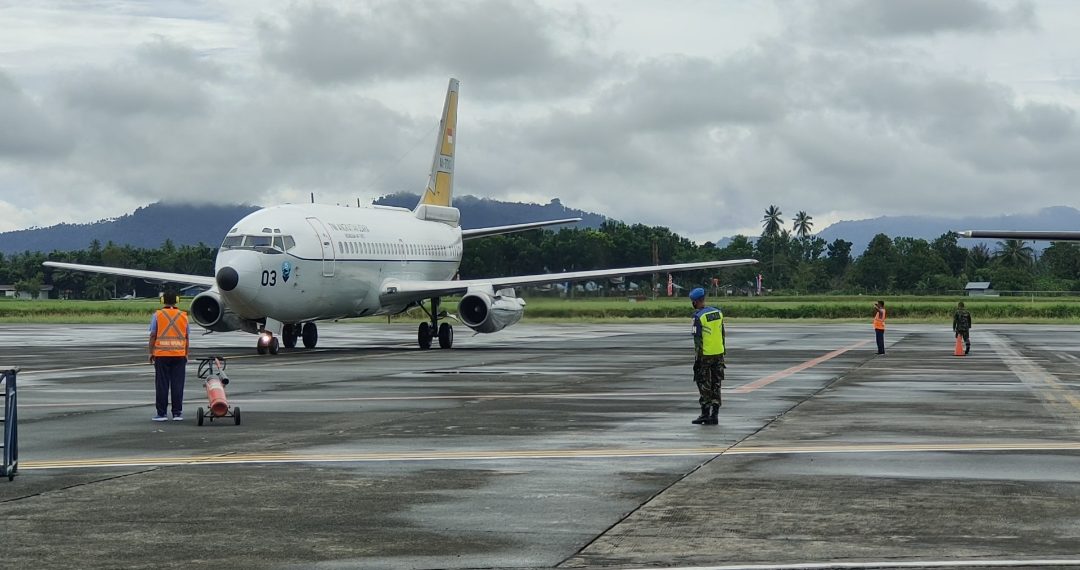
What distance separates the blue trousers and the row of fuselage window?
2290cm

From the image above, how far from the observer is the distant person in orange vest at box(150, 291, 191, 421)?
19672 mm

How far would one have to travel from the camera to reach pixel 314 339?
46.0 metres

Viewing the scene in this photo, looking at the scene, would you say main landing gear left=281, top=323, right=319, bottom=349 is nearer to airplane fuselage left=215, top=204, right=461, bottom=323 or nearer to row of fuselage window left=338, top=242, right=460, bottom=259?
airplane fuselage left=215, top=204, right=461, bottom=323

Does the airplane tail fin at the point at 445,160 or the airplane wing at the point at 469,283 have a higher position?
the airplane tail fin at the point at 445,160

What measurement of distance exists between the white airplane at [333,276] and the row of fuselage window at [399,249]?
0.15ft

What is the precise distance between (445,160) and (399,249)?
9356mm

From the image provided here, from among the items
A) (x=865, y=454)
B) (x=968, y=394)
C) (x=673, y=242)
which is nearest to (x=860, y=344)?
(x=968, y=394)

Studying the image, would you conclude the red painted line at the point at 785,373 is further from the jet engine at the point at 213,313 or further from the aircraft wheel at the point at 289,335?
the aircraft wheel at the point at 289,335

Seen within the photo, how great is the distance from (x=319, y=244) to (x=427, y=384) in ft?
49.9

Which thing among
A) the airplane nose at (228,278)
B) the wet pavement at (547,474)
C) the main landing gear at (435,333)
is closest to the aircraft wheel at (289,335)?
the main landing gear at (435,333)

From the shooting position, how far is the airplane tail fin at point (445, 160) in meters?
54.9

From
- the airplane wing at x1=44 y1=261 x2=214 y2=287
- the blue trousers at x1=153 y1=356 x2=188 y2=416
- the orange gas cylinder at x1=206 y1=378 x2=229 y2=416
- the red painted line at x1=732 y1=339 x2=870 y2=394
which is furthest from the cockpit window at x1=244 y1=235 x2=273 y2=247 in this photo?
the orange gas cylinder at x1=206 y1=378 x2=229 y2=416

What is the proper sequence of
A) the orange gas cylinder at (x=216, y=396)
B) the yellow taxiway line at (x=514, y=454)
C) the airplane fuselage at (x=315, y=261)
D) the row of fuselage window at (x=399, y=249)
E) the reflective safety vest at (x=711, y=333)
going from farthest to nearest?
the row of fuselage window at (x=399, y=249)
the airplane fuselage at (x=315, y=261)
the reflective safety vest at (x=711, y=333)
the orange gas cylinder at (x=216, y=396)
the yellow taxiway line at (x=514, y=454)

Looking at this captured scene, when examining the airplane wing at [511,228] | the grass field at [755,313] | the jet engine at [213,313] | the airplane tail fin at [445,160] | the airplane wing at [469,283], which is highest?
the airplane tail fin at [445,160]
